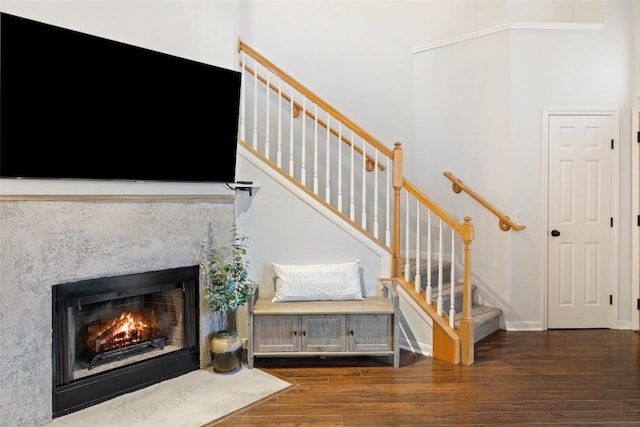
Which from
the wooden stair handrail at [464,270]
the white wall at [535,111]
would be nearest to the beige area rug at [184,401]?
the wooden stair handrail at [464,270]

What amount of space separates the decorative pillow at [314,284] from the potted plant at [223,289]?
27 centimetres

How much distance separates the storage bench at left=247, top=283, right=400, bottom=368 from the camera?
10.7ft

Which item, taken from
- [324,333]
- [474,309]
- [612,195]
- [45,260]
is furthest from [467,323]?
[45,260]

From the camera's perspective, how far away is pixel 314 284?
348 centimetres

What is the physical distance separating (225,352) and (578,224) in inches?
141

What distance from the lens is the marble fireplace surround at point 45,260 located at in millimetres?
2330

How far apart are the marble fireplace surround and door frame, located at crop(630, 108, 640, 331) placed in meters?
4.30

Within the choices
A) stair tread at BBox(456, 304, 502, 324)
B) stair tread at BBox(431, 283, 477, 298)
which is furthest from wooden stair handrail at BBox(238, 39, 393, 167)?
stair tread at BBox(456, 304, 502, 324)

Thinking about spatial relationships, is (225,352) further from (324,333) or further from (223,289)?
(324,333)

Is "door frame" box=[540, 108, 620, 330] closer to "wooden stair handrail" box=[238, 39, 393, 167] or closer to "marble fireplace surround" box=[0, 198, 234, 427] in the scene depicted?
"wooden stair handrail" box=[238, 39, 393, 167]

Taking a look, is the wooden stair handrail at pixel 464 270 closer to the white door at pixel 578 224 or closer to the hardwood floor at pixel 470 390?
the hardwood floor at pixel 470 390

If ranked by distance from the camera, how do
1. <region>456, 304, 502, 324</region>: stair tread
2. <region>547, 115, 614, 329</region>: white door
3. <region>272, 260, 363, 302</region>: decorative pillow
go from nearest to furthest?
<region>272, 260, 363, 302</region>: decorative pillow
<region>456, 304, 502, 324</region>: stair tread
<region>547, 115, 614, 329</region>: white door

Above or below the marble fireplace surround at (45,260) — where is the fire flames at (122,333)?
below

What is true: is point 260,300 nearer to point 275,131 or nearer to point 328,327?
point 328,327
